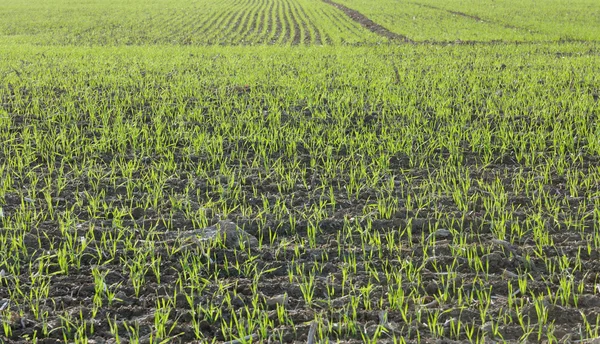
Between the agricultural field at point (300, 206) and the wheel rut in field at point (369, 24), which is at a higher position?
the wheel rut in field at point (369, 24)

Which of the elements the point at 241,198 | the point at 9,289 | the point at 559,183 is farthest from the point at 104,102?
the point at 559,183

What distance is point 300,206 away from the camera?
15.5ft

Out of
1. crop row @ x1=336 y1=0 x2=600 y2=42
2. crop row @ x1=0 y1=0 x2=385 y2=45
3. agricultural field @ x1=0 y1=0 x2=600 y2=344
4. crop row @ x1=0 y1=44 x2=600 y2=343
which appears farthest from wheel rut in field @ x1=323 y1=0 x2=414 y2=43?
crop row @ x1=0 y1=44 x2=600 y2=343

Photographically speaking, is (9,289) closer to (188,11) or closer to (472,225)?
(472,225)

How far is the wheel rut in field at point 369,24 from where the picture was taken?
1893cm

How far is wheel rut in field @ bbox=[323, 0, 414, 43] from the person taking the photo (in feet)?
62.1

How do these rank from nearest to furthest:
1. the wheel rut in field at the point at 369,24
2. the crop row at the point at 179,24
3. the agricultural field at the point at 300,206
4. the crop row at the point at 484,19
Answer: the agricultural field at the point at 300,206, the crop row at the point at 484,19, the wheel rut in field at the point at 369,24, the crop row at the point at 179,24

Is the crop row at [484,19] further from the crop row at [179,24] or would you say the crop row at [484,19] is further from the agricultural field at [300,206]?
the agricultural field at [300,206]

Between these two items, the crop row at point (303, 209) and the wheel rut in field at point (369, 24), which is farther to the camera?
the wheel rut in field at point (369, 24)

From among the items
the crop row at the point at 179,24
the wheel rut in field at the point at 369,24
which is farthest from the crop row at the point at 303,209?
the crop row at the point at 179,24

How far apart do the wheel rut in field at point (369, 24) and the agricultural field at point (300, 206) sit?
28.5ft

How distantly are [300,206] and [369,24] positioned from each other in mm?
19539

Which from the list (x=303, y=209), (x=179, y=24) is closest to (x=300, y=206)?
(x=303, y=209)

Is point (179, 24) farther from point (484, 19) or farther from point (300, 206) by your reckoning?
point (300, 206)
